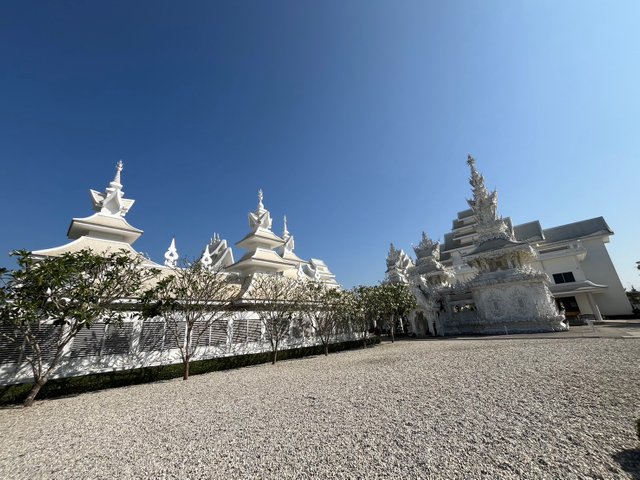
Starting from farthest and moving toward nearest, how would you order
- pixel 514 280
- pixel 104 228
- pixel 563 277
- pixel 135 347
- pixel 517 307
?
1. pixel 563 277
2. pixel 514 280
3. pixel 517 307
4. pixel 104 228
5. pixel 135 347

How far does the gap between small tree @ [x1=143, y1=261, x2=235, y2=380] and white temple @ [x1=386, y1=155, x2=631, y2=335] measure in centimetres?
1960

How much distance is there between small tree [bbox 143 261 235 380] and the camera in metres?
12.0

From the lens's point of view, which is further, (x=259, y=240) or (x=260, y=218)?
(x=260, y=218)

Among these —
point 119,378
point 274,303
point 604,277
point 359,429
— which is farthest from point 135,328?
point 604,277

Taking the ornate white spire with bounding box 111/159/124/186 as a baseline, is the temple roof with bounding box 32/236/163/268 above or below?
below

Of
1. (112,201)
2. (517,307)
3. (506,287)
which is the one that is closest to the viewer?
(112,201)

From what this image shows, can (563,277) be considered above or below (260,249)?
below

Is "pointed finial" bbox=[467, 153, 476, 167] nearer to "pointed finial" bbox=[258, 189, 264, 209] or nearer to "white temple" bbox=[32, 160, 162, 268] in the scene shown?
"pointed finial" bbox=[258, 189, 264, 209]

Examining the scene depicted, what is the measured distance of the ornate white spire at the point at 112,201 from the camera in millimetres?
17916

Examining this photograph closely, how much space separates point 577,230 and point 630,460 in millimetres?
41399

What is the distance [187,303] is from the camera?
12469 mm

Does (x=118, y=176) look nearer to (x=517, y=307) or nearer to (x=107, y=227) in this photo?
(x=107, y=227)

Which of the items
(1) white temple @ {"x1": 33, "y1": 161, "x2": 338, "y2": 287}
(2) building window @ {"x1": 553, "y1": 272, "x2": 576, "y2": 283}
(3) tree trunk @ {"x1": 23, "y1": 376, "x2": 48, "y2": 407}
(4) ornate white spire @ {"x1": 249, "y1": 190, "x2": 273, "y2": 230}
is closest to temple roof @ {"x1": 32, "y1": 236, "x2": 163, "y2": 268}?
(1) white temple @ {"x1": 33, "y1": 161, "x2": 338, "y2": 287}

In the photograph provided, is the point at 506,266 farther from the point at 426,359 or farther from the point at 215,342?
the point at 215,342
